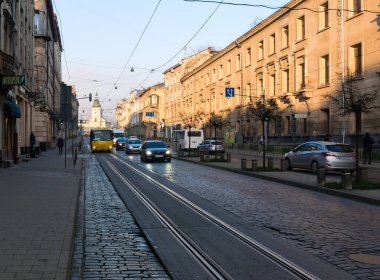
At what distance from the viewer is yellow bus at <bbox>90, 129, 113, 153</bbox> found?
51.6 metres

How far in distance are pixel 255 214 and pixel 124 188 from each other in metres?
6.43

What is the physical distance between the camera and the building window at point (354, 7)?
29430mm

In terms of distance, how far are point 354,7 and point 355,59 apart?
3.30 meters

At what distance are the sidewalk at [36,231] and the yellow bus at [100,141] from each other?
3795 cm

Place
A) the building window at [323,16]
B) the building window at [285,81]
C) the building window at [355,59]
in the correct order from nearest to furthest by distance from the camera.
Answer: the building window at [355,59], the building window at [323,16], the building window at [285,81]

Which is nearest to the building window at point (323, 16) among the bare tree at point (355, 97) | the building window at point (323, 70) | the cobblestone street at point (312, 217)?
the building window at point (323, 70)

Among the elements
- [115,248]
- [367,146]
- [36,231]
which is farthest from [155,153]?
[115,248]

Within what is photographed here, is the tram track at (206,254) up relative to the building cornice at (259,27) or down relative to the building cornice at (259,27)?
down

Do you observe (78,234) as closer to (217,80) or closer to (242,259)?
(242,259)

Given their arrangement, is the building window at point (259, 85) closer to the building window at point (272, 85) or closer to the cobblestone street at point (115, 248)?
the building window at point (272, 85)

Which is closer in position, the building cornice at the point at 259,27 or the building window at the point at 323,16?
the building window at the point at 323,16

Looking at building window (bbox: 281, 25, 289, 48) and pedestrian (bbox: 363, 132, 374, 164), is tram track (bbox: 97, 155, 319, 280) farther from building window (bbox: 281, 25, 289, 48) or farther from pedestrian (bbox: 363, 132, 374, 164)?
building window (bbox: 281, 25, 289, 48)

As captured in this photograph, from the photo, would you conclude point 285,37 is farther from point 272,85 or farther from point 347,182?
point 347,182

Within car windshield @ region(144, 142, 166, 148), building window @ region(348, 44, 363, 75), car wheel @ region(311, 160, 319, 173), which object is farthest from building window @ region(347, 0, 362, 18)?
car windshield @ region(144, 142, 166, 148)
